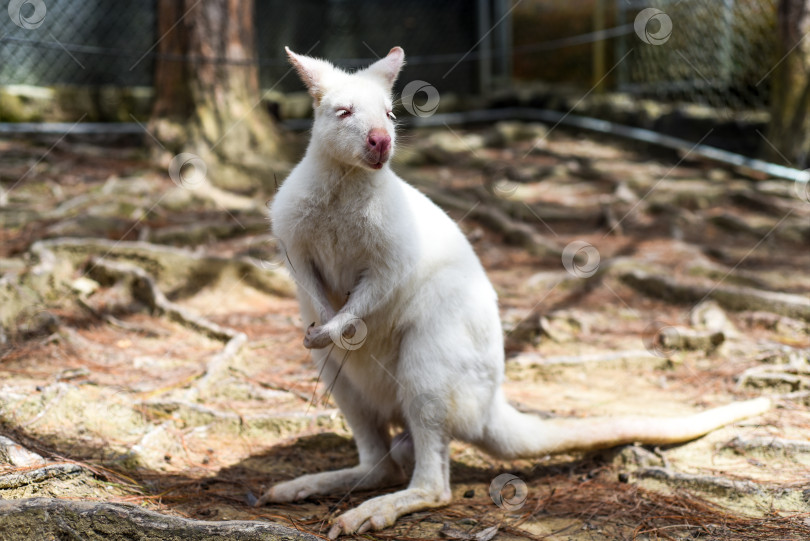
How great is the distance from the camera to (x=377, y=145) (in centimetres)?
242

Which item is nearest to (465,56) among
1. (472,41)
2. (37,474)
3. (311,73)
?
(472,41)

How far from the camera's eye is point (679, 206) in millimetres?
6637

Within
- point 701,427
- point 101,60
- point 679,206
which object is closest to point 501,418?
point 701,427

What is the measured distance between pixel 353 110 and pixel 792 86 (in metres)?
5.46

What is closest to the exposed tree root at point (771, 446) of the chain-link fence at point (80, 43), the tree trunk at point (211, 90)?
the tree trunk at point (211, 90)

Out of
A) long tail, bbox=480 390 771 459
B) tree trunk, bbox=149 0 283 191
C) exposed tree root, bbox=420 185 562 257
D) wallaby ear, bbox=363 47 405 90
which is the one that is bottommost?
long tail, bbox=480 390 771 459

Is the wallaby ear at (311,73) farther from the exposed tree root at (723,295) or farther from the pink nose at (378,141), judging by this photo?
the exposed tree root at (723,295)

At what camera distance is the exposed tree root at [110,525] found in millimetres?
1858

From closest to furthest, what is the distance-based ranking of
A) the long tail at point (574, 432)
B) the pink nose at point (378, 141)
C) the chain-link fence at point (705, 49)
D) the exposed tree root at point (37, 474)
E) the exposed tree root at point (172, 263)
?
1. the exposed tree root at point (37, 474)
2. the pink nose at point (378, 141)
3. the long tail at point (574, 432)
4. the exposed tree root at point (172, 263)
5. the chain-link fence at point (705, 49)

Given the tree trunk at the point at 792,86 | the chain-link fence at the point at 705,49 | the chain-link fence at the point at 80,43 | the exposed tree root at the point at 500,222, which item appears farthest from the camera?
the chain-link fence at the point at 705,49

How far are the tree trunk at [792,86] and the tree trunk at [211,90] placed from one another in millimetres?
4507

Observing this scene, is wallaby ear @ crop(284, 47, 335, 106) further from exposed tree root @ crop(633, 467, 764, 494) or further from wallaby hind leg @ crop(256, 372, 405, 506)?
exposed tree root @ crop(633, 467, 764, 494)

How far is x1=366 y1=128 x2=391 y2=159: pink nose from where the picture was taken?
2.42 metres

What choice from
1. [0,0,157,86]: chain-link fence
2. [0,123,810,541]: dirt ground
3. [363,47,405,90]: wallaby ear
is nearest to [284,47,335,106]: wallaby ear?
[363,47,405,90]: wallaby ear
